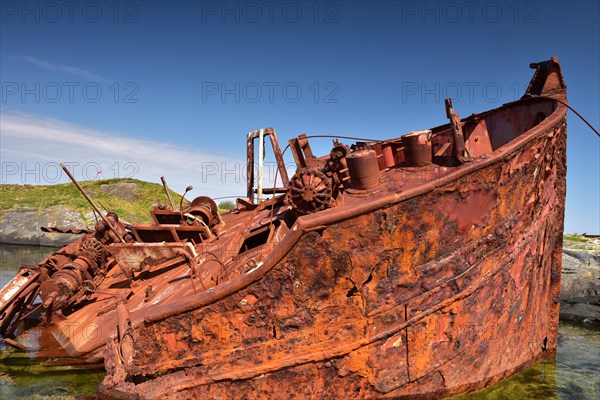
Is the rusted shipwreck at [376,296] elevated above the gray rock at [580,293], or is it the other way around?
the rusted shipwreck at [376,296]

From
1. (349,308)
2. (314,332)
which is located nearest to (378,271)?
(349,308)

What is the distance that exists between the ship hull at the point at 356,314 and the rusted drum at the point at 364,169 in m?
0.63

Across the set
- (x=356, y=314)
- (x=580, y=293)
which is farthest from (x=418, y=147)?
(x=580, y=293)

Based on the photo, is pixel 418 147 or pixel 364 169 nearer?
pixel 364 169

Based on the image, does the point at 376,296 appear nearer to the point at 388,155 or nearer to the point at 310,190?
the point at 310,190

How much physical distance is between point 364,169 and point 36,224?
28173 mm

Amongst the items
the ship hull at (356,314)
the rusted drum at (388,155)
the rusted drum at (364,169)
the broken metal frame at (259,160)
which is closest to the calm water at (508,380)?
the ship hull at (356,314)

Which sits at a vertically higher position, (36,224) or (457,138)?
(457,138)

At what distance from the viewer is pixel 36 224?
26.7 meters

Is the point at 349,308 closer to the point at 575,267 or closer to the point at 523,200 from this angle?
the point at 523,200

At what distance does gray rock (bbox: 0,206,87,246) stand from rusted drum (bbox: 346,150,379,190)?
24.7 m

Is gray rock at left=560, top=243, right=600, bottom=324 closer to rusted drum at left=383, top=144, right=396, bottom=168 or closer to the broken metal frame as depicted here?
rusted drum at left=383, top=144, right=396, bottom=168

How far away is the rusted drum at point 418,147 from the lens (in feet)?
13.8

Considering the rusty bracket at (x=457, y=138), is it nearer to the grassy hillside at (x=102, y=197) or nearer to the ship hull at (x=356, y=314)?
the ship hull at (x=356, y=314)
